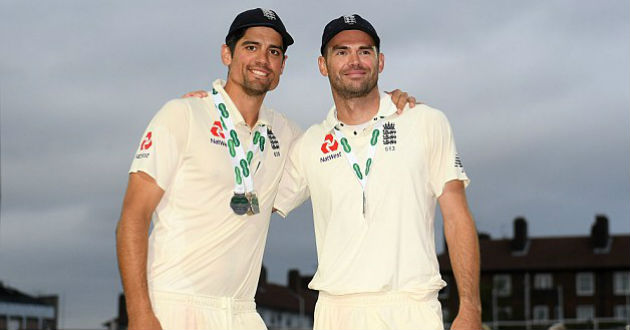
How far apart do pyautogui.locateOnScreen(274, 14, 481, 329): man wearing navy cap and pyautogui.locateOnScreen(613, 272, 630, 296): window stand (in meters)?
70.1

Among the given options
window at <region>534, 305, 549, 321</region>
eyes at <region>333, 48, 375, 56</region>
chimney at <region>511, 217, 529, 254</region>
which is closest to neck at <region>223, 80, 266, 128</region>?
eyes at <region>333, 48, 375, 56</region>

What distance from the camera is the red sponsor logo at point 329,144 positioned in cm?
723

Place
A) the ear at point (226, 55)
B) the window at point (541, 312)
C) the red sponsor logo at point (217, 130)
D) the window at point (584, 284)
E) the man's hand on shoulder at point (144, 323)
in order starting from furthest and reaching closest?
the window at point (584, 284), the window at point (541, 312), the ear at point (226, 55), the red sponsor logo at point (217, 130), the man's hand on shoulder at point (144, 323)

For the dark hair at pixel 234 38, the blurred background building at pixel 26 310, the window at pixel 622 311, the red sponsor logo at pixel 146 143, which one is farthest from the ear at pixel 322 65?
the window at pixel 622 311

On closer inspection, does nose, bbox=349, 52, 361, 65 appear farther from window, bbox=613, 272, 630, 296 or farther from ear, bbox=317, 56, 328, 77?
window, bbox=613, 272, 630, 296

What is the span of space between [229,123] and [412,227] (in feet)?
5.09

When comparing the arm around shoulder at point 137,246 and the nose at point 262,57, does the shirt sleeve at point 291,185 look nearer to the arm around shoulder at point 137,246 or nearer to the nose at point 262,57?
the nose at point 262,57

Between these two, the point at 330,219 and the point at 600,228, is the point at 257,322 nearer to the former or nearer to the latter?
the point at 330,219

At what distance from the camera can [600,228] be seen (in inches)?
2997

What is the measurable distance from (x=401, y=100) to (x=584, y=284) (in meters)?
70.9

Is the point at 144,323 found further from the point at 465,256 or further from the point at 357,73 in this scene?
the point at 357,73

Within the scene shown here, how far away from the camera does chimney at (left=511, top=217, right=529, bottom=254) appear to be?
259ft

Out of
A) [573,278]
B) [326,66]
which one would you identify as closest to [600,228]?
[573,278]

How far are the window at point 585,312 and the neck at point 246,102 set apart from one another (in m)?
69.8
